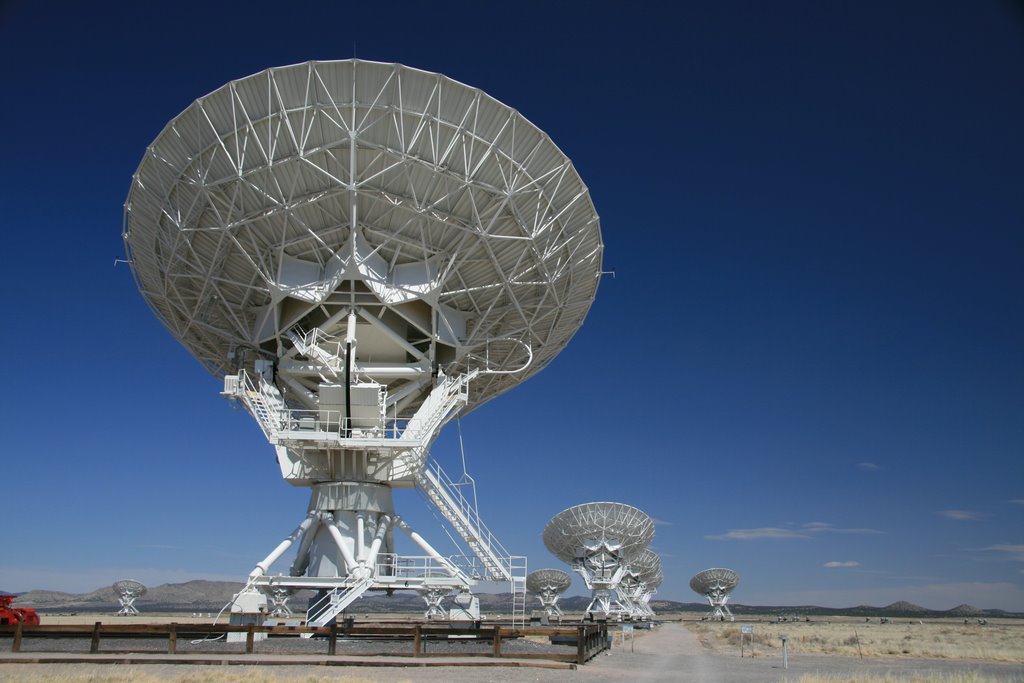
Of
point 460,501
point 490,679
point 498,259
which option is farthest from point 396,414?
point 490,679

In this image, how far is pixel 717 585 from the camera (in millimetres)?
87312

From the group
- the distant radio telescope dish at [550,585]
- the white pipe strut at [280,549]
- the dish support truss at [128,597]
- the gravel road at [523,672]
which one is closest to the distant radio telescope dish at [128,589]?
the dish support truss at [128,597]

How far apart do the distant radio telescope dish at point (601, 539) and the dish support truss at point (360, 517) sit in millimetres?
29735

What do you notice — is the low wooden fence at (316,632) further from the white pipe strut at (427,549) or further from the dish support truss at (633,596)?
the dish support truss at (633,596)

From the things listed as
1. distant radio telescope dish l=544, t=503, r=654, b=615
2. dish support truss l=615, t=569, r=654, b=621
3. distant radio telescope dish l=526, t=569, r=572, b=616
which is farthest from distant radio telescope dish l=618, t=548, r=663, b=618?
distant radio telescope dish l=544, t=503, r=654, b=615

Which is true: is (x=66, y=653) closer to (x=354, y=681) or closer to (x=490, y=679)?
(x=354, y=681)

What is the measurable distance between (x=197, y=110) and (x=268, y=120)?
1.86 m

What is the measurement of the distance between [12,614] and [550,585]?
5187 centimetres

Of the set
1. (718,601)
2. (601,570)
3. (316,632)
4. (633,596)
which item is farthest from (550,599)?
(316,632)

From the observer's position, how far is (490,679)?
13953 mm

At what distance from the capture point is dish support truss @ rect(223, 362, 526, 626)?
72.3ft

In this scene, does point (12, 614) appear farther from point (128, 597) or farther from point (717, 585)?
point (717, 585)

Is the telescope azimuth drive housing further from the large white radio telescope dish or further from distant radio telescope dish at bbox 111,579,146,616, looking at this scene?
distant radio telescope dish at bbox 111,579,146,616

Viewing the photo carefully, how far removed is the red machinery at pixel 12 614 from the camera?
22297 mm
